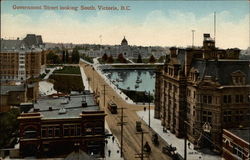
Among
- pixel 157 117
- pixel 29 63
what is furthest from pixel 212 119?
pixel 29 63

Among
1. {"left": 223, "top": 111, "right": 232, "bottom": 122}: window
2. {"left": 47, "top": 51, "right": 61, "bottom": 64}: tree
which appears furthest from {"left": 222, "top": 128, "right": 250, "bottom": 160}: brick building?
{"left": 47, "top": 51, "right": 61, "bottom": 64}: tree

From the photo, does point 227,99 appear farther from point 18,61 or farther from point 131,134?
point 18,61

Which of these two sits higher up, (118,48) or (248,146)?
(118,48)

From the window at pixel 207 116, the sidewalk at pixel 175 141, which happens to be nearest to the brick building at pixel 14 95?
the sidewalk at pixel 175 141

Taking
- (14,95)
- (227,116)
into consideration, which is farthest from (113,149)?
(14,95)

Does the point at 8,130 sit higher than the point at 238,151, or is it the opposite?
the point at 8,130

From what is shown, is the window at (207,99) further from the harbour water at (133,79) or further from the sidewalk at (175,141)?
the harbour water at (133,79)

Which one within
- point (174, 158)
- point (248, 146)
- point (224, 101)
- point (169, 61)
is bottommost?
point (174, 158)

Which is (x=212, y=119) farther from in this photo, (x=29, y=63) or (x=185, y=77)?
(x=29, y=63)
